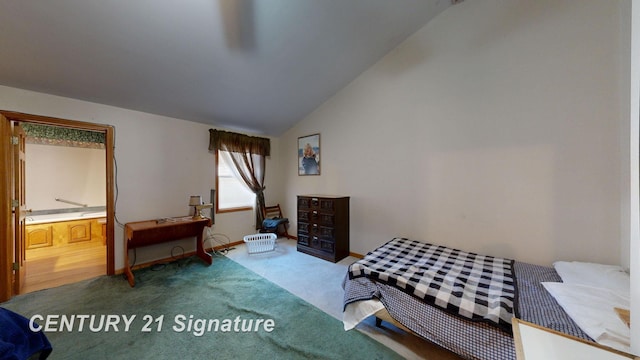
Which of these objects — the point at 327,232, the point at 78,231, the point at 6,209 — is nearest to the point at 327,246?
the point at 327,232

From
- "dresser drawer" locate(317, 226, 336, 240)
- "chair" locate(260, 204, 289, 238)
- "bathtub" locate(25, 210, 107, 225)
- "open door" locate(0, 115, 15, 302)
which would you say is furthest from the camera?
"chair" locate(260, 204, 289, 238)

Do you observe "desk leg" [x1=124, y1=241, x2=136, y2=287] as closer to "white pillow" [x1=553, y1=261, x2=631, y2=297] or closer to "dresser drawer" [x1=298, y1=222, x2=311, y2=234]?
"dresser drawer" [x1=298, y1=222, x2=311, y2=234]

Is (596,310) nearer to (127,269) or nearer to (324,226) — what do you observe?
(324,226)

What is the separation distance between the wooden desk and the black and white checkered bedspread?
2430 millimetres

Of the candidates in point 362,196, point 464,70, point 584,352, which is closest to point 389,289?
point 584,352

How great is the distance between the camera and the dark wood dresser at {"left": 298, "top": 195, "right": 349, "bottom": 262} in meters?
3.17

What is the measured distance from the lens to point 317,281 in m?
2.57

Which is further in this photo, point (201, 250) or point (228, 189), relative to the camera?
point (228, 189)

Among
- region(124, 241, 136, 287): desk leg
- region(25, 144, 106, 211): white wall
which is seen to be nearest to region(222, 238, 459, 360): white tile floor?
region(124, 241, 136, 287): desk leg

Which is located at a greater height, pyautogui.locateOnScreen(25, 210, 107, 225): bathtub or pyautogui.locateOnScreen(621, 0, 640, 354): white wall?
pyautogui.locateOnScreen(621, 0, 640, 354): white wall

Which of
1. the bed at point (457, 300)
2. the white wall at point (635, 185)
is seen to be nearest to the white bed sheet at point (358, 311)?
the bed at point (457, 300)

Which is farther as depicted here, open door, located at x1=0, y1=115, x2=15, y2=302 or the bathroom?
the bathroom

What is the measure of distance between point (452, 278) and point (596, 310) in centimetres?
71

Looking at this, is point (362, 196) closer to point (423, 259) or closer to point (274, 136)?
point (423, 259)
